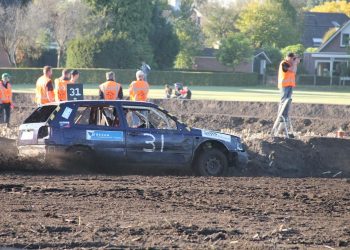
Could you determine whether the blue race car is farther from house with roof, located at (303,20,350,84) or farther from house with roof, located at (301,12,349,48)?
house with roof, located at (301,12,349,48)

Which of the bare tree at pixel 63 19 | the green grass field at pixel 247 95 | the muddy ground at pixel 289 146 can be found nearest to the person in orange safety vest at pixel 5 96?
the muddy ground at pixel 289 146

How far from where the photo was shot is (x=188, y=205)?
1211cm

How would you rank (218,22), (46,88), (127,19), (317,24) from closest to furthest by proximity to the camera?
(46,88) < (127,19) < (218,22) < (317,24)

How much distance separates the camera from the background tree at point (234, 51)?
84.2 meters

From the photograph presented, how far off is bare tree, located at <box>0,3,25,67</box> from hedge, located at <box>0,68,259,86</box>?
9.22 meters

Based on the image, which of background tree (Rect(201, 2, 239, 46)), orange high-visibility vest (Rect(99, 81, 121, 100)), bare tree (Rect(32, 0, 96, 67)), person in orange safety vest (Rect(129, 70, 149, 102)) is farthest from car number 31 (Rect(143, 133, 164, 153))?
background tree (Rect(201, 2, 239, 46))

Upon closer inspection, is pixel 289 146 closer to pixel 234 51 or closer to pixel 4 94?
pixel 4 94

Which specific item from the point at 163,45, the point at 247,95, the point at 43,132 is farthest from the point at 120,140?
the point at 163,45

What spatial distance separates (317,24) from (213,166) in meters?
107

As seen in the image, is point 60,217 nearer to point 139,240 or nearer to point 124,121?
point 139,240

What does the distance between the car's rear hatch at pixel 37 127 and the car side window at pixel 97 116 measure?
514 millimetres

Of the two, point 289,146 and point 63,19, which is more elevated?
point 63,19

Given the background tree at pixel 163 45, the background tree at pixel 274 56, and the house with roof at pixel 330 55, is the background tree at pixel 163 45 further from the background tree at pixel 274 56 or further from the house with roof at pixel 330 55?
the house with roof at pixel 330 55

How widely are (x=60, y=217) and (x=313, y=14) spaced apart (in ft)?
370
